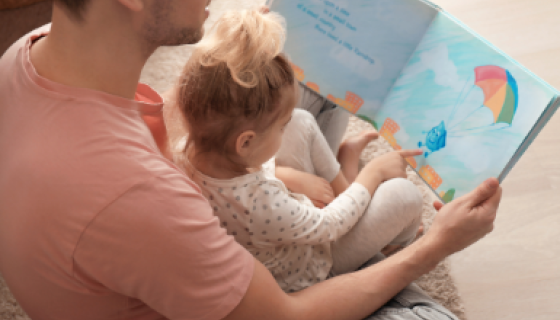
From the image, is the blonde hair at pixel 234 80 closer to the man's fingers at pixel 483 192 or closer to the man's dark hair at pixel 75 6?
the man's dark hair at pixel 75 6

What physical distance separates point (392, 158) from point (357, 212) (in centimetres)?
17

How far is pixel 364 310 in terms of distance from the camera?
0.71 m

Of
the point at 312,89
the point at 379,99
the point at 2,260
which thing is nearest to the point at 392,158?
the point at 379,99

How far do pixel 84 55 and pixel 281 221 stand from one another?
0.37m

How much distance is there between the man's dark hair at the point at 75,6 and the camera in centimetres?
54

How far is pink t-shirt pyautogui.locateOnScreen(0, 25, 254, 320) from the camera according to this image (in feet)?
1.67

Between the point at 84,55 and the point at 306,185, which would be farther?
the point at 306,185

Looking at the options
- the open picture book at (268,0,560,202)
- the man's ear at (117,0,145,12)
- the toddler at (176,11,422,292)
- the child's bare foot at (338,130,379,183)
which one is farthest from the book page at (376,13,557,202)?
the man's ear at (117,0,145,12)

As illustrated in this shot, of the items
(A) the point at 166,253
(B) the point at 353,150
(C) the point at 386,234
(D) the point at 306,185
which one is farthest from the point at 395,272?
(B) the point at 353,150

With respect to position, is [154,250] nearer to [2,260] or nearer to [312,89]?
[2,260]

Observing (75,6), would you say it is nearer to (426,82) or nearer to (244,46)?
(244,46)

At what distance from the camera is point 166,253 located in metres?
0.53

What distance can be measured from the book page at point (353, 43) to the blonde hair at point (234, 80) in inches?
8.0

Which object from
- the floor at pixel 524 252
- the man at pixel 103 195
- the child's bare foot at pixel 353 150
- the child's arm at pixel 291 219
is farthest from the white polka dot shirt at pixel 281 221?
the floor at pixel 524 252
